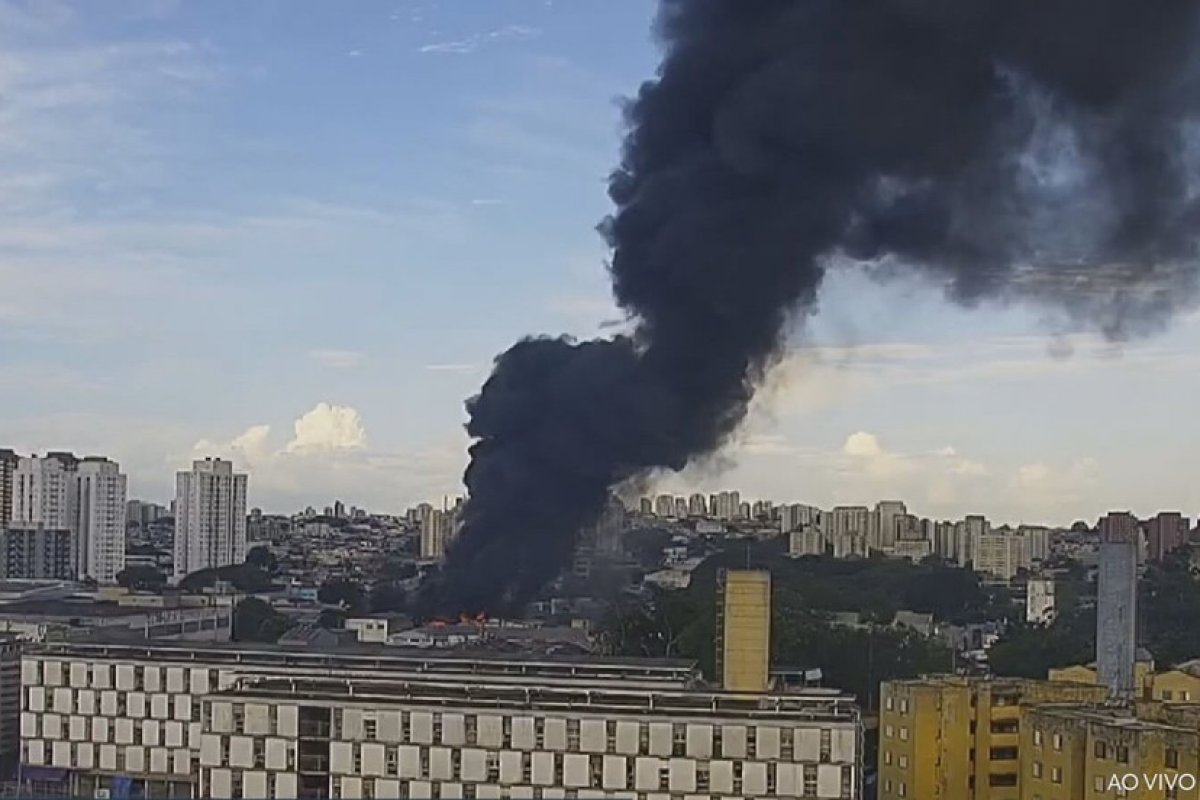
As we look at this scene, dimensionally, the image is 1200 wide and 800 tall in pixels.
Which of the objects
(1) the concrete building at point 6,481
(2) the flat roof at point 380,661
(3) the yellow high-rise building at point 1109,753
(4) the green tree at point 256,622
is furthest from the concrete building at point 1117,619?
(1) the concrete building at point 6,481

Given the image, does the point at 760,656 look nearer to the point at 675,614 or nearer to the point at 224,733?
the point at 224,733

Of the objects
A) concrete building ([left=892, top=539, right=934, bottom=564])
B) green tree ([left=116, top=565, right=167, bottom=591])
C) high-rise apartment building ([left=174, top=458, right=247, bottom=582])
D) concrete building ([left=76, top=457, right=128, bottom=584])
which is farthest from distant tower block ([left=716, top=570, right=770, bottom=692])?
high-rise apartment building ([left=174, top=458, right=247, bottom=582])

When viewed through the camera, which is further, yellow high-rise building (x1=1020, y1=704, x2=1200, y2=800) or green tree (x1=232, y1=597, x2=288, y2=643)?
green tree (x1=232, y1=597, x2=288, y2=643)

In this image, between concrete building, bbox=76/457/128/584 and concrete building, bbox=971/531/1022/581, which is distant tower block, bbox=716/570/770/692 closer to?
concrete building, bbox=971/531/1022/581

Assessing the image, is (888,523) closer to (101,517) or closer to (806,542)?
(806,542)

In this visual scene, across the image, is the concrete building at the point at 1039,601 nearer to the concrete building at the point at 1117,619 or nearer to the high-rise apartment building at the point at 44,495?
the concrete building at the point at 1117,619

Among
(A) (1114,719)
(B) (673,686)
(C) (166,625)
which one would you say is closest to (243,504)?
(C) (166,625)
